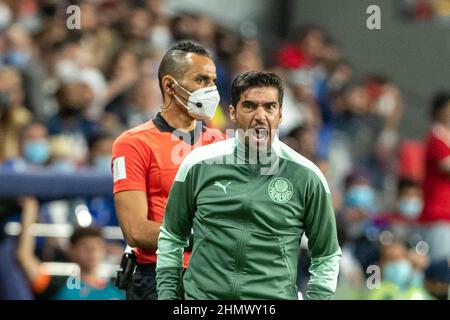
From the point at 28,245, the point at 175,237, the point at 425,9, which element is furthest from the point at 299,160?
the point at 425,9

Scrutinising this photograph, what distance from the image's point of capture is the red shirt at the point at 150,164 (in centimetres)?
617

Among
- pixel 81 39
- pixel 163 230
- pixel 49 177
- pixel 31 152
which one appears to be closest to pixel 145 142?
pixel 163 230

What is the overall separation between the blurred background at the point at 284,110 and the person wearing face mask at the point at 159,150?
9.80 feet

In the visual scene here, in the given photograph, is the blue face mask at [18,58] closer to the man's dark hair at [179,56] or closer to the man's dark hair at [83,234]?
the man's dark hair at [83,234]

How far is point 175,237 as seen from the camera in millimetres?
5438

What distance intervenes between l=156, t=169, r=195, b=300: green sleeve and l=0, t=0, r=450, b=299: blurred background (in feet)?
12.4

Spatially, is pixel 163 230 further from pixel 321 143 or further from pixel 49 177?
pixel 321 143

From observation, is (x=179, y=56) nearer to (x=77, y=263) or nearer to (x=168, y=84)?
(x=168, y=84)

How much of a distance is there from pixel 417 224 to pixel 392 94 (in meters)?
4.24

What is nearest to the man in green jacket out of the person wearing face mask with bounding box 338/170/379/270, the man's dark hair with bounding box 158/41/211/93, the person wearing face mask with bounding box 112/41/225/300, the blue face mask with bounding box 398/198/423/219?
the person wearing face mask with bounding box 112/41/225/300

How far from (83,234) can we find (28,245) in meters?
0.64

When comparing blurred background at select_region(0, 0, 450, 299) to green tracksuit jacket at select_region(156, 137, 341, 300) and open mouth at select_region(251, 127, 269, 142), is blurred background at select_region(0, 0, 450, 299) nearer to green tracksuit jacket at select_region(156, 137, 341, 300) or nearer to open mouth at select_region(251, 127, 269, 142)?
green tracksuit jacket at select_region(156, 137, 341, 300)

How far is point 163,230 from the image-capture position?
5461mm

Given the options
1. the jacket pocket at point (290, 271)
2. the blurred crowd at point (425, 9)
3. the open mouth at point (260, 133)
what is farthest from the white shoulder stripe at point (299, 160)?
the blurred crowd at point (425, 9)
